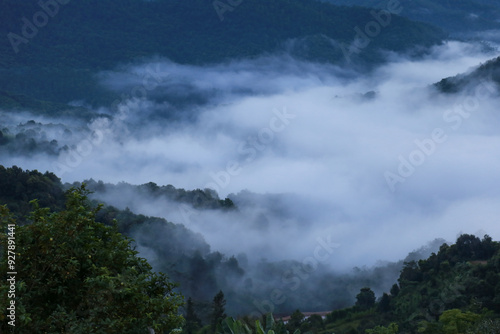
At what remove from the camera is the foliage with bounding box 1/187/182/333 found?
8203 millimetres

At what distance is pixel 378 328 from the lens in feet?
85.6

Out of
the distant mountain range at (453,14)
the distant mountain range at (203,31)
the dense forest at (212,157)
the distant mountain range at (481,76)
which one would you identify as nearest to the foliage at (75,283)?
the dense forest at (212,157)

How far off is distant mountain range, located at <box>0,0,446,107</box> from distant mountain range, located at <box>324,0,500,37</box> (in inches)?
676

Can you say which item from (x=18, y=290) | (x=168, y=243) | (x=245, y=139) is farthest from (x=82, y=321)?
(x=245, y=139)

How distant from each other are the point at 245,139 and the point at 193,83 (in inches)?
642

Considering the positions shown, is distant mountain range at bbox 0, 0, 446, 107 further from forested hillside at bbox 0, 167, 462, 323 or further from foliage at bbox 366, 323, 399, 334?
foliage at bbox 366, 323, 399, 334

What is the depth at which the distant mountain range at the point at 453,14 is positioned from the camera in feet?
598

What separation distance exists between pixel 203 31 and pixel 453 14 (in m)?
69.6

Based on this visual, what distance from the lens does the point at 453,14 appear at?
18450 centimetres

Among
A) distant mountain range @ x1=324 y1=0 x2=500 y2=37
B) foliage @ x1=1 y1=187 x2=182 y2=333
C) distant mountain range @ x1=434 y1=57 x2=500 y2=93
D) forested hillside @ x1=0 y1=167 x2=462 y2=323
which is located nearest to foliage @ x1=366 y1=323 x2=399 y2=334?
forested hillside @ x1=0 y1=167 x2=462 y2=323

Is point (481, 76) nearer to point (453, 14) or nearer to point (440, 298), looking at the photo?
point (440, 298)

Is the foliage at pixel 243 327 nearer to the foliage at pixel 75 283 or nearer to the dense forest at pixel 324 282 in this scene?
Result: the dense forest at pixel 324 282

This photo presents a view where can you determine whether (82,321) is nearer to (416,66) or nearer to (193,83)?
(193,83)

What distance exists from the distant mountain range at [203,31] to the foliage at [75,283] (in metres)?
129
